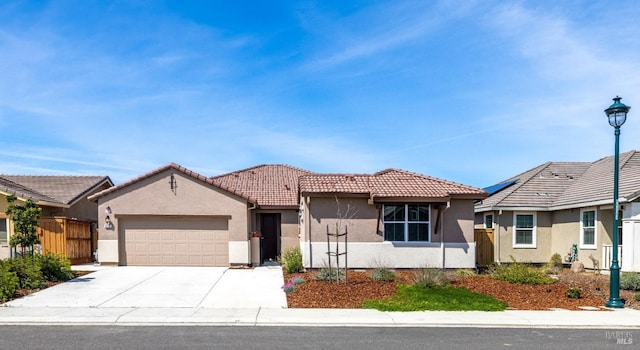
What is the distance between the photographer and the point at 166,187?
60.0ft

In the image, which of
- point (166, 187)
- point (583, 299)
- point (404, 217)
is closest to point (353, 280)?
point (404, 217)

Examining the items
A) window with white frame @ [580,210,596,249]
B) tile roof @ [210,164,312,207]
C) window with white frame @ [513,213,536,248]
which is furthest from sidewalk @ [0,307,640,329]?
tile roof @ [210,164,312,207]

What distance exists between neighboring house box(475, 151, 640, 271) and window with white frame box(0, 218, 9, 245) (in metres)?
21.0

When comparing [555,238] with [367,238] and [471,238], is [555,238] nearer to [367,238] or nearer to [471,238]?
[471,238]

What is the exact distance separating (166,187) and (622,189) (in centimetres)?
1787

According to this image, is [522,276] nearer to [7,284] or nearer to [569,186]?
[569,186]

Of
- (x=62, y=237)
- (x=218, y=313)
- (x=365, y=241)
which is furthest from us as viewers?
(x=62, y=237)

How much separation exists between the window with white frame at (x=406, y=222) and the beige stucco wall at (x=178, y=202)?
234 inches

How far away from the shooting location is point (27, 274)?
12.8m

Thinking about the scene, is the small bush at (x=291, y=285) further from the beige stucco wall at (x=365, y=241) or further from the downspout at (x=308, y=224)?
the beige stucco wall at (x=365, y=241)

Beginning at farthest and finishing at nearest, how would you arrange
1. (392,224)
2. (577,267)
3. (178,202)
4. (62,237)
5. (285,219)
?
(285,219) → (178,202) → (62,237) → (577,267) → (392,224)

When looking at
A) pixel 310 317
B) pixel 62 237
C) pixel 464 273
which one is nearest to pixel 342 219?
pixel 464 273

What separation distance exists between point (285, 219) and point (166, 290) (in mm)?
8749

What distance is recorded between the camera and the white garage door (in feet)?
59.7
